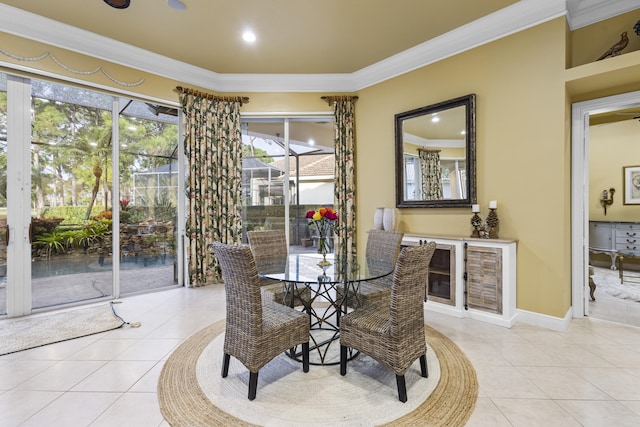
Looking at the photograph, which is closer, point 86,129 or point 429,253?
point 429,253

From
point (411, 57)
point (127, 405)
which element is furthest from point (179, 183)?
point (411, 57)

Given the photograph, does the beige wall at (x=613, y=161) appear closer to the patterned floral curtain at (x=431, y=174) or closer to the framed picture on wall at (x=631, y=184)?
the framed picture on wall at (x=631, y=184)

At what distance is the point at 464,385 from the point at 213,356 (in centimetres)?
192

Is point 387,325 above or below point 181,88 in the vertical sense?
below

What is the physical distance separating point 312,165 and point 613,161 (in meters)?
5.74

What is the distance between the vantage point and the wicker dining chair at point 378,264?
103 inches

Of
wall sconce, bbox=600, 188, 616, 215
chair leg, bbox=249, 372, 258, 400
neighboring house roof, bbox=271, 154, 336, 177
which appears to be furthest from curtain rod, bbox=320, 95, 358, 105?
wall sconce, bbox=600, 188, 616, 215

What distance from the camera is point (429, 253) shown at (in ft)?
6.41

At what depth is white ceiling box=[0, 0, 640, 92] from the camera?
2975mm

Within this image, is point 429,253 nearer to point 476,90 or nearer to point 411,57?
point 476,90

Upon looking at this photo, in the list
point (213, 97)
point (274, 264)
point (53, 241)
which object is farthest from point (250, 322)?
point (213, 97)

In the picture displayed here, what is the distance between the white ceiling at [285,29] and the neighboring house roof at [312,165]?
134cm

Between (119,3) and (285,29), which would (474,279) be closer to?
(285,29)

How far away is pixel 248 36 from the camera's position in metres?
3.51
